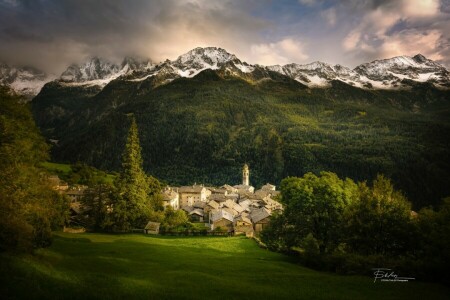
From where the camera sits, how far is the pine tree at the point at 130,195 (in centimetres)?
6469

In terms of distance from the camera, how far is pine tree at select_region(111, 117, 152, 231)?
2547 inches

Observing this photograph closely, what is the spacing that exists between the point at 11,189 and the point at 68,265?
7.34m

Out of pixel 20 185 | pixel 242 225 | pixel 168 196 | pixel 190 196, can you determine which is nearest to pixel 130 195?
pixel 242 225

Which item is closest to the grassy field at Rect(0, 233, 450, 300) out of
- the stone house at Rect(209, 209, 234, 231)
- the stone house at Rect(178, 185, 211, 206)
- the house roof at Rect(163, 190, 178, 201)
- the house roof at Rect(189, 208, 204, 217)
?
the stone house at Rect(209, 209, 234, 231)

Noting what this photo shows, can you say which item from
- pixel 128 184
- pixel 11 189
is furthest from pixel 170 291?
pixel 128 184

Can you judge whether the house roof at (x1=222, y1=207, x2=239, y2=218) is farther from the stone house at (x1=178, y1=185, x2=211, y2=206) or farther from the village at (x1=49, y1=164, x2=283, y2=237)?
the stone house at (x1=178, y1=185, x2=211, y2=206)

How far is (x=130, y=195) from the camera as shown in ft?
217

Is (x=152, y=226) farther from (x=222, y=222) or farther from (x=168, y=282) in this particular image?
(x=168, y=282)

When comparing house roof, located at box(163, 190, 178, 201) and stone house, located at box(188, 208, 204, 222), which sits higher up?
house roof, located at box(163, 190, 178, 201)

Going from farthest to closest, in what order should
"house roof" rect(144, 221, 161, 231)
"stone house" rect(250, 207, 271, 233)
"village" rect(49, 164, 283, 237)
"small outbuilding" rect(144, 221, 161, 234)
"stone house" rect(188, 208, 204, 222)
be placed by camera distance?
"stone house" rect(188, 208, 204, 222), "stone house" rect(250, 207, 271, 233), "village" rect(49, 164, 283, 237), "house roof" rect(144, 221, 161, 231), "small outbuilding" rect(144, 221, 161, 234)

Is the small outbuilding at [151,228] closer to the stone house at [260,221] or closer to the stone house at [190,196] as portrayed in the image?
the stone house at [260,221]

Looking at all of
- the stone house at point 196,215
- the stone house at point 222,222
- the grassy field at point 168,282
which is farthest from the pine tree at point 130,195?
the stone house at point 196,215

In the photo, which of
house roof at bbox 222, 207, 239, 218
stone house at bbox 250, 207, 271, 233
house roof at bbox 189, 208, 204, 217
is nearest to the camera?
stone house at bbox 250, 207, 271, 233

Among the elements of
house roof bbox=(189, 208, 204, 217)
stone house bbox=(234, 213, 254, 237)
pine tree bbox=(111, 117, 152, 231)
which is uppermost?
pine tree bbox=(111, 117, 152, 231)
